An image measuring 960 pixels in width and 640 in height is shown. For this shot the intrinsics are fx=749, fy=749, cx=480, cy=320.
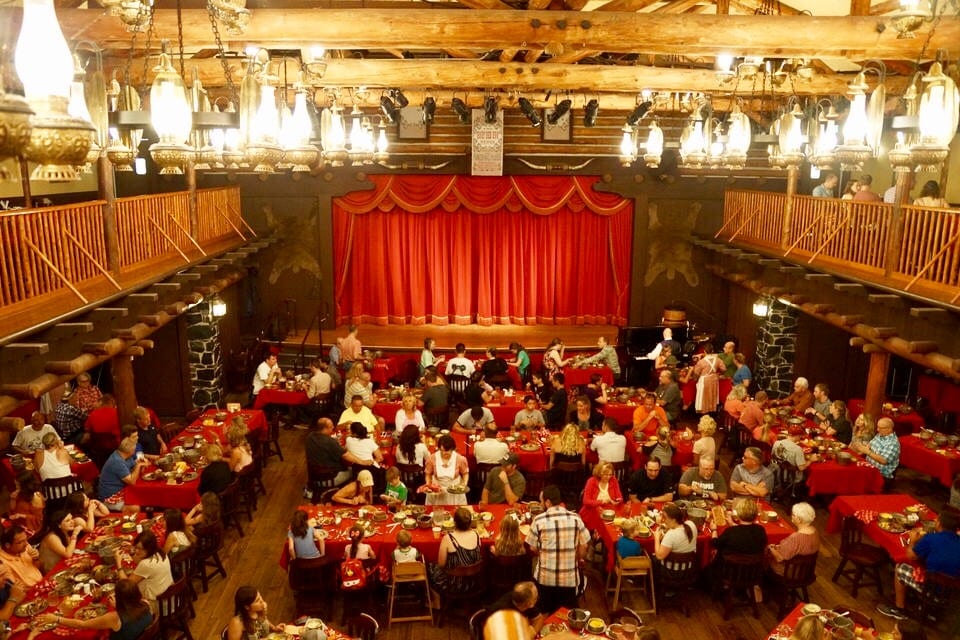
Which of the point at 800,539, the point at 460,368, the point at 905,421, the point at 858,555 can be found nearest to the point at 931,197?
the point at 905,421

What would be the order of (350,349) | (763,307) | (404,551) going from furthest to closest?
(763,307), (350,349), (404,551)

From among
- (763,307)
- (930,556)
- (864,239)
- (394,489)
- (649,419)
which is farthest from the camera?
(763,307)

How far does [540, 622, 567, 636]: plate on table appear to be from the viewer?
237 inches

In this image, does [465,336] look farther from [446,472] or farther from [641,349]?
[446,472]

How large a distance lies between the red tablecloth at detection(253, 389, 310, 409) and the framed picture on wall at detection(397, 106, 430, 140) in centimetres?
723

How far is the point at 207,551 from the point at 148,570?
4.59 feet

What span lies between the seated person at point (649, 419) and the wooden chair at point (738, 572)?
316 cm

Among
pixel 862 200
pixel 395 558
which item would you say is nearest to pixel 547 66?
pixel 862 200

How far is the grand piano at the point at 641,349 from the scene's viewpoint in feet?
50.1

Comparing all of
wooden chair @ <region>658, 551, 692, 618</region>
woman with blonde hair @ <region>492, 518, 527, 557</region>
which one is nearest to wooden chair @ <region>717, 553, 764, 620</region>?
wooden chair @ <region>658, 551, 692, 618</region>

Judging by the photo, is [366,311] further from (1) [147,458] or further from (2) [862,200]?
(2) [862,200]

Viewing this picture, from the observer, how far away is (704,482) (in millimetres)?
8617

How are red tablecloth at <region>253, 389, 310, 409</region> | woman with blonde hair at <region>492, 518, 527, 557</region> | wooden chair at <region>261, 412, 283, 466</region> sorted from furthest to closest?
red tablecloth at <region>253, 389, 310, 409</region>, wooden chair at <region>261, 412, 283, 466</region>, woman with blonde hair at <region>492, 518, 527, 557</region>

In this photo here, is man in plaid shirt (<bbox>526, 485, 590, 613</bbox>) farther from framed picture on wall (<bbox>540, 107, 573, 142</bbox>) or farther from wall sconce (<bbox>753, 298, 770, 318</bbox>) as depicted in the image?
framed picture on wall (<bbox>540, 107, 573, 142</bbox>)
